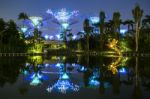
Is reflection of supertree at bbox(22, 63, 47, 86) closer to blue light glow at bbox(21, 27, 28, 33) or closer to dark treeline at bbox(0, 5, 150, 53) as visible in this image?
dark treeline at bbox(0, 5, 150, 53)

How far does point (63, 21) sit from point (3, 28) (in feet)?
79.2

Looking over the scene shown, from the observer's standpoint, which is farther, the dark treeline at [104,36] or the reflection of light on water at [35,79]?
the dark treeline at [104,36]

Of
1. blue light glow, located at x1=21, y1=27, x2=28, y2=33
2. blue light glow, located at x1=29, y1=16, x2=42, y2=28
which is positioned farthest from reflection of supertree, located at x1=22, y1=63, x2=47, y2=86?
blue light glow, located at x1=21, y1=27, x2=28, y2=33

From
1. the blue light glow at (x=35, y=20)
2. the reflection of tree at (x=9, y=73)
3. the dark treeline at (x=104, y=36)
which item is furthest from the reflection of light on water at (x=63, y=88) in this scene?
the blue light glow at (x=35, y=20)

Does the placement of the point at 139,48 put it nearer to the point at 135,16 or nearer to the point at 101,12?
the point at 135,16

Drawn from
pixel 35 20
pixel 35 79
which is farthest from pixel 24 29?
pixel 35 79

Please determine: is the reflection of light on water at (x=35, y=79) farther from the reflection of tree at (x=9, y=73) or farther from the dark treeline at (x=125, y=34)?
the dark treeline at (x=125, y=34)

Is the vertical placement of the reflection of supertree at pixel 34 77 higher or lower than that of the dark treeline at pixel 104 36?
lower

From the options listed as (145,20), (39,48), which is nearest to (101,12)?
(145,20)

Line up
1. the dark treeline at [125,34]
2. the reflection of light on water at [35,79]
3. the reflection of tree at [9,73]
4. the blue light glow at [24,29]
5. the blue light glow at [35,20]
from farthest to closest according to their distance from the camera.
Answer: the blue light glow at [24,29] < the blue light glow at [35,20] < the dark treeline at [125,34] < the reflection of tree at [9,73] < the reflection of light on water at [35,79]

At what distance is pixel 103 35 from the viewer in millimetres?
94188

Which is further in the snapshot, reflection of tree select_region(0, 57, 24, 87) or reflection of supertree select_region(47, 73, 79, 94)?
reflection of tree select_region(0, 57, 24, 87)

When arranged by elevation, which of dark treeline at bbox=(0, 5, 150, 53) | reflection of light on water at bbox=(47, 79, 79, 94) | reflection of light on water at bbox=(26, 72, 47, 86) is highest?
dark treeline at bbox=(0, 5, 150, 53)

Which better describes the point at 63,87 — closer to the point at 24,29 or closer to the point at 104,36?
the point at 104,36
